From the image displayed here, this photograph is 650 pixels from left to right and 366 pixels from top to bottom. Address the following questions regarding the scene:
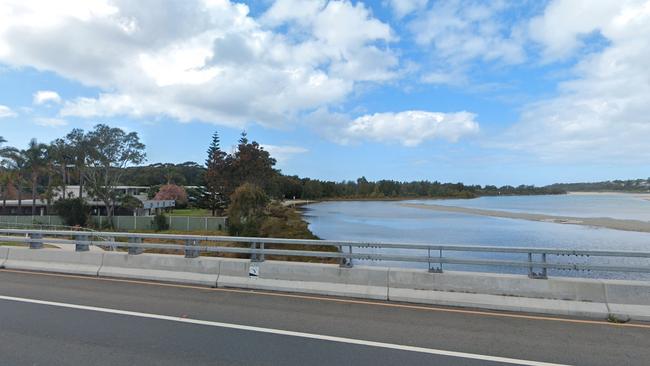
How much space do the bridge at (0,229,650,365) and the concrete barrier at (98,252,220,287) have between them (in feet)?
0.10

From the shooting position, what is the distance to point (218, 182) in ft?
225

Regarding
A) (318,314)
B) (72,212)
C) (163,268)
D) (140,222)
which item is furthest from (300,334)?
(72,212)

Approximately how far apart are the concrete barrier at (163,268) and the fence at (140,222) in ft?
146

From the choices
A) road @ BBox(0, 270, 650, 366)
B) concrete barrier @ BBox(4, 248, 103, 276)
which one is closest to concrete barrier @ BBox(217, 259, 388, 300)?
road @ BBox(0, 270, 650, 366)

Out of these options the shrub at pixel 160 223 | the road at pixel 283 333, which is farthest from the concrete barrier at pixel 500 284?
the shrub at pixel 160 223

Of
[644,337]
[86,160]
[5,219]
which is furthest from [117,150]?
[644,337]

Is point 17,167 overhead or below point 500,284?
overhead

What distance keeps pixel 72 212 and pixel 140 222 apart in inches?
317

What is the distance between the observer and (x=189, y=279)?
10352mm

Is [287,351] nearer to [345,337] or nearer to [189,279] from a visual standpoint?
[345,337]

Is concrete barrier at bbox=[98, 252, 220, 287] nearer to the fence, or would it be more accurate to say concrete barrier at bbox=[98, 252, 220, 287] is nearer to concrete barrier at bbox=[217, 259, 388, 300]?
concrete barrier at bbox=[217, 259, 388, 300]

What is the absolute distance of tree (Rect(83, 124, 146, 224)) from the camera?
5997 centimetres

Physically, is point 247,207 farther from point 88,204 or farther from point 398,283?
point 398,283

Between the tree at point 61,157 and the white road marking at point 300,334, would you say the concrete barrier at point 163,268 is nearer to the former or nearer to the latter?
the white road marking at point 300,334
